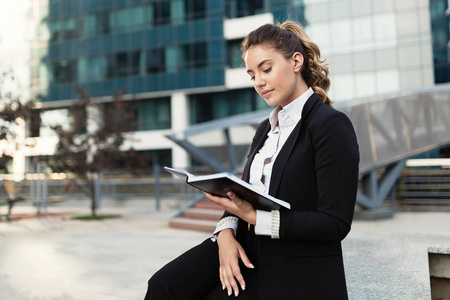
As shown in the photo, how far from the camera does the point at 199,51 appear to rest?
87.8 feet

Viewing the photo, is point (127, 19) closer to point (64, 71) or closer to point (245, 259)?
point (64, 71)

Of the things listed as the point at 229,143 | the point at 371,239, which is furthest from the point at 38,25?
the point at 371,239

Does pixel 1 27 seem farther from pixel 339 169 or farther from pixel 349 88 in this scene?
pixel 339 169

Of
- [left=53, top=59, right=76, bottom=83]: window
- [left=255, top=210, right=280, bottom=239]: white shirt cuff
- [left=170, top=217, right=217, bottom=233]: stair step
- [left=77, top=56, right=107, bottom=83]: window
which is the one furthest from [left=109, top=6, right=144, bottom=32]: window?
[left=255, top=210, right=280, bottom=239]: white shirt cuff

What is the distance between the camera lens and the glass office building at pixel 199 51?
2570 centimetres

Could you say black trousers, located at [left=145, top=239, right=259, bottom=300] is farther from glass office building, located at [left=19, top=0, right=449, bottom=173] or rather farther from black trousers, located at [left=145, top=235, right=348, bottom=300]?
glass office building, located at [left=19, top=0, right=449, bottom=173]


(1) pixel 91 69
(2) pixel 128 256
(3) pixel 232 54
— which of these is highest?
(3) pixel 232 54

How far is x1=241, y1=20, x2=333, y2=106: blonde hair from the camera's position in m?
1.69

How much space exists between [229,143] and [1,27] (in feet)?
94.1

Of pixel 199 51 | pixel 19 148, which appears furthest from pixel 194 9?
pixel 19 148

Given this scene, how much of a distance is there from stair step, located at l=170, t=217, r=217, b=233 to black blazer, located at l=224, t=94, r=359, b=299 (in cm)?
742

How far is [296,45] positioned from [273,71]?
0.52ft

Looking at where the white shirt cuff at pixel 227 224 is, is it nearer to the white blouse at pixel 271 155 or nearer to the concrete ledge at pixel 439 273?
the white blouse at pixel 271 155

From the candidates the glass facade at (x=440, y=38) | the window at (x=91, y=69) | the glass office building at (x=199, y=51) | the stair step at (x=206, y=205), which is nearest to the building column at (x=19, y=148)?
the stair step at (x=206, y=205)
